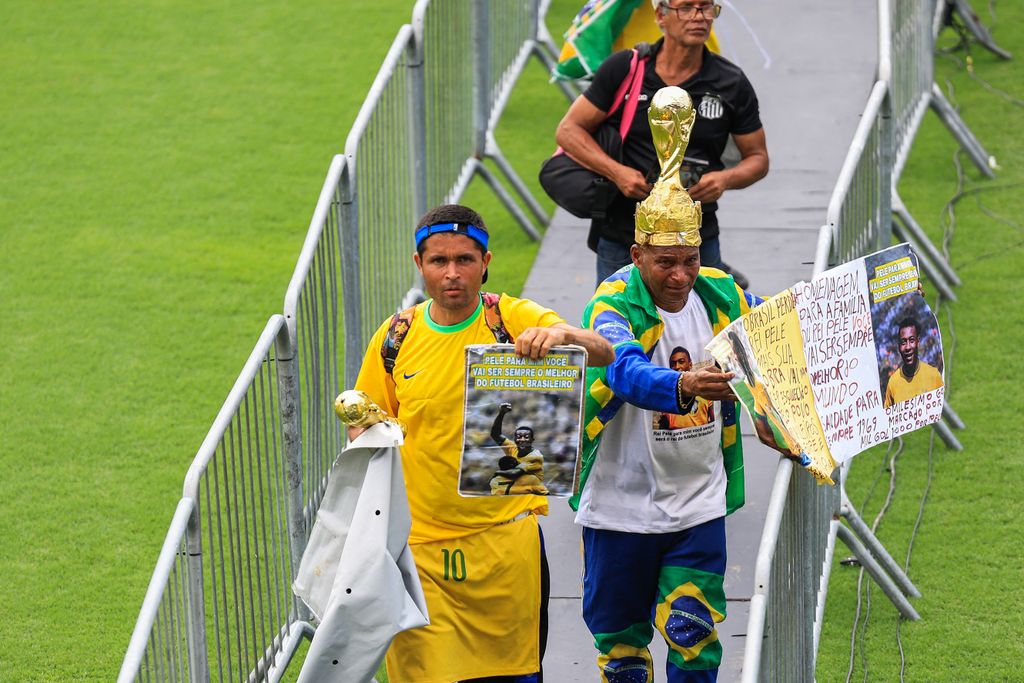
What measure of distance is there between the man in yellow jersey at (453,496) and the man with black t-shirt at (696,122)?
1.47m

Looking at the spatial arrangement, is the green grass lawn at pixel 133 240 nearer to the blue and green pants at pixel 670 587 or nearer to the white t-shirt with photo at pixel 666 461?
the blue and green pants at pixel 670 587

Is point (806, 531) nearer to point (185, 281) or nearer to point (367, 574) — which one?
point (367, 574)

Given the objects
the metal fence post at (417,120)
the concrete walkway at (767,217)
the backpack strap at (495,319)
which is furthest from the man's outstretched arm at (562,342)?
the metal fence post at (417,120)

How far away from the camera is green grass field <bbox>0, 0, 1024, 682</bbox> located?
Result: 22.1 feet

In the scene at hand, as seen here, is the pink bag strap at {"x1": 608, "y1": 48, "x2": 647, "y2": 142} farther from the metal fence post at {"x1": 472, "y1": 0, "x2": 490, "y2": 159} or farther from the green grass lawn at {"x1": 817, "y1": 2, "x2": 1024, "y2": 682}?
the metal fence post at {"x1": 472, "y1": 0, "x2": 490, "y2": 159}

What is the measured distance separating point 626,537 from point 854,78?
20.6 feet

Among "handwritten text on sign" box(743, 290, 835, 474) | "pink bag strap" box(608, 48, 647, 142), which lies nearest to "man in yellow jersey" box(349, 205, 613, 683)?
"handwritten text on sign" box(743, 290, 835, 474)

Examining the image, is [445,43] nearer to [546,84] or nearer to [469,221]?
[469,221]

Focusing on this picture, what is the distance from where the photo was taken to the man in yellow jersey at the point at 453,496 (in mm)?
4875

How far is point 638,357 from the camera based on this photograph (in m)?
4.69

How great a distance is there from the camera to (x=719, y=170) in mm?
6383

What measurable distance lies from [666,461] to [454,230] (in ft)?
3.09

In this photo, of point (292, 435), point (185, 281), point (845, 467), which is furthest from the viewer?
point (185, 281)

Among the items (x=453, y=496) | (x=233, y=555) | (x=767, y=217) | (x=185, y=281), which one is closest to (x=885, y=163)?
(x=767, y=217)
